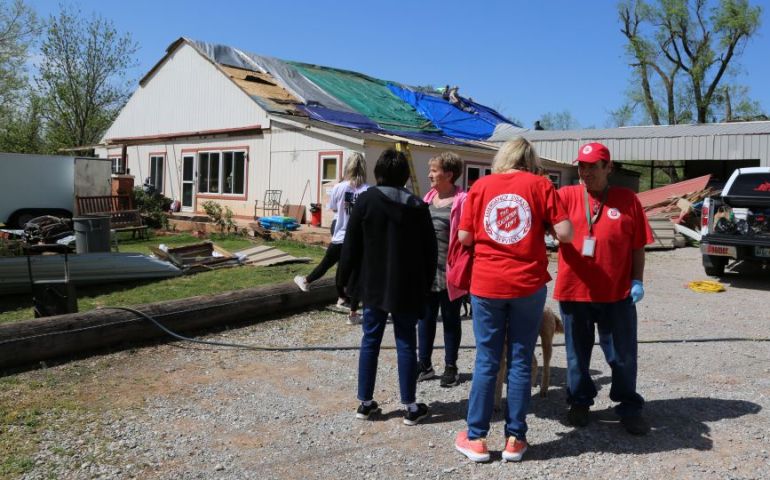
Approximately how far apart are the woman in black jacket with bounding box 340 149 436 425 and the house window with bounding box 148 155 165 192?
20.2 meters

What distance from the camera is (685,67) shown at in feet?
128

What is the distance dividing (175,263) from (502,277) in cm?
752

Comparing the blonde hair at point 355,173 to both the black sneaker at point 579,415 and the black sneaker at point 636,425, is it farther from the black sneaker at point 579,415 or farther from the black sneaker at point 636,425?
the black sneaker at point 636,425

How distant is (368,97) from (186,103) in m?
6.75

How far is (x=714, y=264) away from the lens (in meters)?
10.9

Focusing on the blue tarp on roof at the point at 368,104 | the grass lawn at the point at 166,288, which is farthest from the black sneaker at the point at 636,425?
the blue tarp on roof at the point at 368,104

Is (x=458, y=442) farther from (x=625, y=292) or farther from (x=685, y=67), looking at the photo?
(x=685, y=67)

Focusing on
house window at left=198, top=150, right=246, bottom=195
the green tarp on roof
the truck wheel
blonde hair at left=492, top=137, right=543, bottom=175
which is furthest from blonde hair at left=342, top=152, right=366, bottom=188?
the green tarp on roof

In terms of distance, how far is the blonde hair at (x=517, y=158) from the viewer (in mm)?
3598

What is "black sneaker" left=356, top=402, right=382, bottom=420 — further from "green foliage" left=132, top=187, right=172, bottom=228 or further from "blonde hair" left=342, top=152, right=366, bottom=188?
"green foliage" left=132, top=187, right=172, bottom=228

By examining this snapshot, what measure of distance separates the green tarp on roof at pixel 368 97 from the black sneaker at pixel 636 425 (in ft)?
59.1

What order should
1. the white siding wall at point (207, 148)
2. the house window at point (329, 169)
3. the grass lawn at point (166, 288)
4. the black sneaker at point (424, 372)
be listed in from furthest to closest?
the white siding wall at point (207, 148) → the house window at point (329, 169) → the grass lawn at point (166, 288) → the black sneaker at point (424, 372)

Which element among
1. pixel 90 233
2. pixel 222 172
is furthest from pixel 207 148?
pixel 90 233

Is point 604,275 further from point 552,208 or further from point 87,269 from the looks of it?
point 87,269
